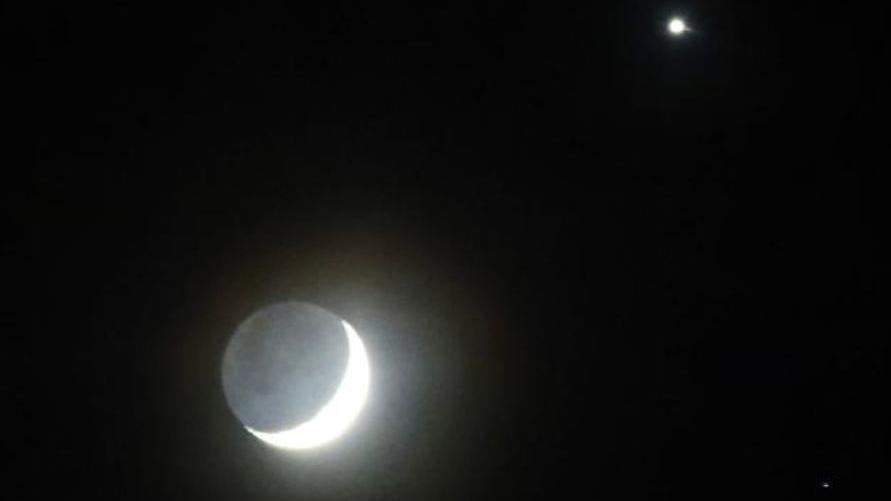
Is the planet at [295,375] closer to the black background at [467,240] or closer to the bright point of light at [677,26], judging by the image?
the black background at [467,240]

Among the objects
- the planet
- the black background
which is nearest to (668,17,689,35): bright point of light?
the black background

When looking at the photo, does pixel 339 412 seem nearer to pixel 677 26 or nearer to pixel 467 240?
pixel 467 240

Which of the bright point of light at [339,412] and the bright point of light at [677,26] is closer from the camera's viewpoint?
the bright point of light at [677,26]

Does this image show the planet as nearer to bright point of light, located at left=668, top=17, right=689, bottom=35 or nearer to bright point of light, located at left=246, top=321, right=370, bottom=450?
bright point of light, located at left=246, top=321, right=370, bottom=450

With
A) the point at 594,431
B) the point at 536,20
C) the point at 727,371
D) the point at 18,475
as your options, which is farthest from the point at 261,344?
the point at 727,371

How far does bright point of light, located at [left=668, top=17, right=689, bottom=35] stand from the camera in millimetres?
2572

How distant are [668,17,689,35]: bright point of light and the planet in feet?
4.92

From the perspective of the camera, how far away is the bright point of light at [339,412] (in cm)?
291

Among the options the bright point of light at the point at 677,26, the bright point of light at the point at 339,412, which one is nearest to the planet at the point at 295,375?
the bright point of light at the point at 339,412

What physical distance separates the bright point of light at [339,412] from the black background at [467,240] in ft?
0.19

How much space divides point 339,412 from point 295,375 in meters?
0.21

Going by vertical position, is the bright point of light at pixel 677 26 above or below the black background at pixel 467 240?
above

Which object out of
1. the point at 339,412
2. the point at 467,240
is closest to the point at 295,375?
the point at 339,412

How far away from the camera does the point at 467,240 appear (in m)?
2.92
